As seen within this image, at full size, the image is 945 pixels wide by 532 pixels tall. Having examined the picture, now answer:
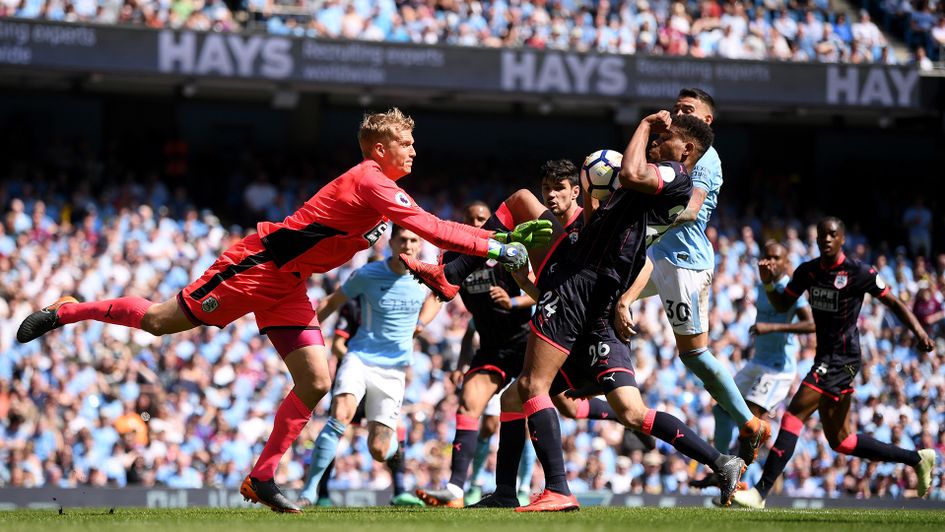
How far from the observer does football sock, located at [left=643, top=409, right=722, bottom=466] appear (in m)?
8.29

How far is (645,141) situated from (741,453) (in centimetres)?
270

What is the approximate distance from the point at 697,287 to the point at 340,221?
2.71m

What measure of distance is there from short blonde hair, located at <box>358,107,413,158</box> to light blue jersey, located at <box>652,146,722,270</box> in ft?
7.08

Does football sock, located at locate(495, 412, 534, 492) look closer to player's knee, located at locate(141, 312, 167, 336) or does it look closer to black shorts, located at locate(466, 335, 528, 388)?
black shorts, located at locate(466, 335, 528, 388)

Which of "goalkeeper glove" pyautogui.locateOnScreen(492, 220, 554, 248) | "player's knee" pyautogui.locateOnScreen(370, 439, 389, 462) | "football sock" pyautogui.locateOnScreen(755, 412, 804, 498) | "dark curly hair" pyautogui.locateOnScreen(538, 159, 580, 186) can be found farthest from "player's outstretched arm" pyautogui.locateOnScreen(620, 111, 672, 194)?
"player's knee" pyautogui.locateOnScreen(370, 439, 389, 462)

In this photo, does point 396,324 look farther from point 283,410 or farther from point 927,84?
point 927,84

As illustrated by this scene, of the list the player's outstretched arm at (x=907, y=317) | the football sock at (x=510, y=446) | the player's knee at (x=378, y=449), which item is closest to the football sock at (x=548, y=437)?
the football sock at (x=510, y=446)

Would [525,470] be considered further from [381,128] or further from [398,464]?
[381,128]

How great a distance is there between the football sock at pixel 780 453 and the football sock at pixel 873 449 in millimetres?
582

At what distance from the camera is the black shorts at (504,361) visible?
10109mm

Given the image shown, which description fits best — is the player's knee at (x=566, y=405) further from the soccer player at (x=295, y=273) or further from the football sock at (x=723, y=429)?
the soccer player at (x=295, y=273)

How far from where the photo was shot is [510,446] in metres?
9.10

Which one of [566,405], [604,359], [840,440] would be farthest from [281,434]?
[840,440]

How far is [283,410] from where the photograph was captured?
845 cm
